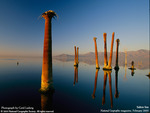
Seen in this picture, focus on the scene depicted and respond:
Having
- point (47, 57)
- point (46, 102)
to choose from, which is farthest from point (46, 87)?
point (47, 57)

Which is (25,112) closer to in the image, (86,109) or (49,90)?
(49,90)

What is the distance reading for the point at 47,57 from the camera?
10766mm

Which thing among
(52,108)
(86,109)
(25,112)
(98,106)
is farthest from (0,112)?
(98,106)

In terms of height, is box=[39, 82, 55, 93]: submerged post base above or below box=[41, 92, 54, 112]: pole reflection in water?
above

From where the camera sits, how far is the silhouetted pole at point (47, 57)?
10.6m

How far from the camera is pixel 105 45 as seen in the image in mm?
31484

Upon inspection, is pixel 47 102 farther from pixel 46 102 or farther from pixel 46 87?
pixel 46 87

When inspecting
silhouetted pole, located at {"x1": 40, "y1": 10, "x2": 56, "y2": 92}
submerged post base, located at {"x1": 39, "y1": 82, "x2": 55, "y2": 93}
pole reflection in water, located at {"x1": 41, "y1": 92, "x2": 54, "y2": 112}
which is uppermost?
silhouetted pole, located at {"x1": 40, "y1": 10, "x2": 56, "y2": 92}

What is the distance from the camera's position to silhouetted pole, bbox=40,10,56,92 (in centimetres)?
1061

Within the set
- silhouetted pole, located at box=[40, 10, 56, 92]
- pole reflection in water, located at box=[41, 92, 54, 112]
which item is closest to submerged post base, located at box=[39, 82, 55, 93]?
silhouetted pole, located at box=[40, 10, 56, 92]

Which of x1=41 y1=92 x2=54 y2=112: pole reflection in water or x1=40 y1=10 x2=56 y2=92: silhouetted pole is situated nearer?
x1=41 y1=92 x2=54 y2=112: pole reflection in water

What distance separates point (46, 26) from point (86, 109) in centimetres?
1130

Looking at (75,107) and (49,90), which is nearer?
(75,107)

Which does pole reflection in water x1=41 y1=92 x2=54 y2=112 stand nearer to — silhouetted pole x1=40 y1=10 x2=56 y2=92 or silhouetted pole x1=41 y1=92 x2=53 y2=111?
silhouetted pole x1=41 y1=92 x2=53 y2=111
